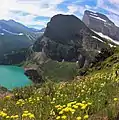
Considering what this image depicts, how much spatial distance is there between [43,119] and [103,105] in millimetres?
1587

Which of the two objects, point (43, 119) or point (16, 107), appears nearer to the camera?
point (43, 119)

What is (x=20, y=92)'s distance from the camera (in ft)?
50.3

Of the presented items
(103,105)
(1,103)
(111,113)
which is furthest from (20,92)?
(111,113)

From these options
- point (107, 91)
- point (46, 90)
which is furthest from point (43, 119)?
point (46, 90)

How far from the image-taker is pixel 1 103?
35.6 feet

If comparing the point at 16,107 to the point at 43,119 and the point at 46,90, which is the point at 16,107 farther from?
the point at 46,90

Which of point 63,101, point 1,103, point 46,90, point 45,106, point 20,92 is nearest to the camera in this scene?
point 45,106

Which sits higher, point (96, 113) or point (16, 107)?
point (96, 113)

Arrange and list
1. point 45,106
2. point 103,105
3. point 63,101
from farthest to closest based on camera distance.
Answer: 1. point 63,101
2. point 45,106
3. point 103,105

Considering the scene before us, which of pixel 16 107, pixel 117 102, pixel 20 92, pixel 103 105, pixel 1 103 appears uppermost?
pixel 117 102

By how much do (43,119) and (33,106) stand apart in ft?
5.74

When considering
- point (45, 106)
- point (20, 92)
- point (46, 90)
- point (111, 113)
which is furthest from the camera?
point (20, 92)

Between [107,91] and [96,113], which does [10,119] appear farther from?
[107,91]

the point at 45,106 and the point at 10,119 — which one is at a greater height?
the point at 10,119
